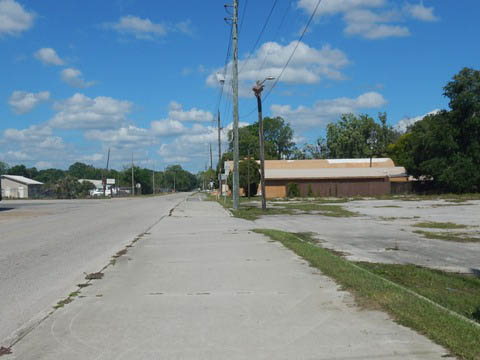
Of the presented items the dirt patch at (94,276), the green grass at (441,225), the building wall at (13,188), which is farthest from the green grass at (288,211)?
the building wall at (13,188)

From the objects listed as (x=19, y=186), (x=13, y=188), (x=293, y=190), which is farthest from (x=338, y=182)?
(x=19, y=186)

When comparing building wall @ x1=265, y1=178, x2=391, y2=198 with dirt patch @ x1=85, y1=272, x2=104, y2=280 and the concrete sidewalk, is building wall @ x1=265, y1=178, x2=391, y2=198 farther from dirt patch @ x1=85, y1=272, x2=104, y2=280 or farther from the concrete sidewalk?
dirt patch @ x1=85, y1=272, x2=104, y2=280

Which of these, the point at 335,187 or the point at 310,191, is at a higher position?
the point at 335,187

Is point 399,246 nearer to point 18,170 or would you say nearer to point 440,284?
point 440,284

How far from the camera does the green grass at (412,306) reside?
16.9 feet

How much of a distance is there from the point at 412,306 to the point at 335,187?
6119 centimetres

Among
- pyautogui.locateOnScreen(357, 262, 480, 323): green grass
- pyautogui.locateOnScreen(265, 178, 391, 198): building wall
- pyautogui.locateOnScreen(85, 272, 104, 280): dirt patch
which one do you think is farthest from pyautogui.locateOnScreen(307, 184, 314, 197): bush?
pyautogui.locateOnScreen(85, 272, 104, 280): dirt patch

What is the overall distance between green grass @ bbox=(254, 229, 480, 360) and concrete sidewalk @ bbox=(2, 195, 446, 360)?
0.58ft

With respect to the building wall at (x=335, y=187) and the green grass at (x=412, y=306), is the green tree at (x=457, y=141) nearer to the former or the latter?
the building wall at (x=335, y=187)

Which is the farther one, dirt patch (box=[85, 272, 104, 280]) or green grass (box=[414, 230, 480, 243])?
green grass (box=[414, 230, 480, 243])

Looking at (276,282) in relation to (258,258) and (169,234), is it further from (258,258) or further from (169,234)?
(169,234)

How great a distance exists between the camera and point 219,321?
633cm

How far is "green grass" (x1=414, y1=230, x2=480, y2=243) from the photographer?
53.2 feet

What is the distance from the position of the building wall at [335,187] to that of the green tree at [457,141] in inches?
238
